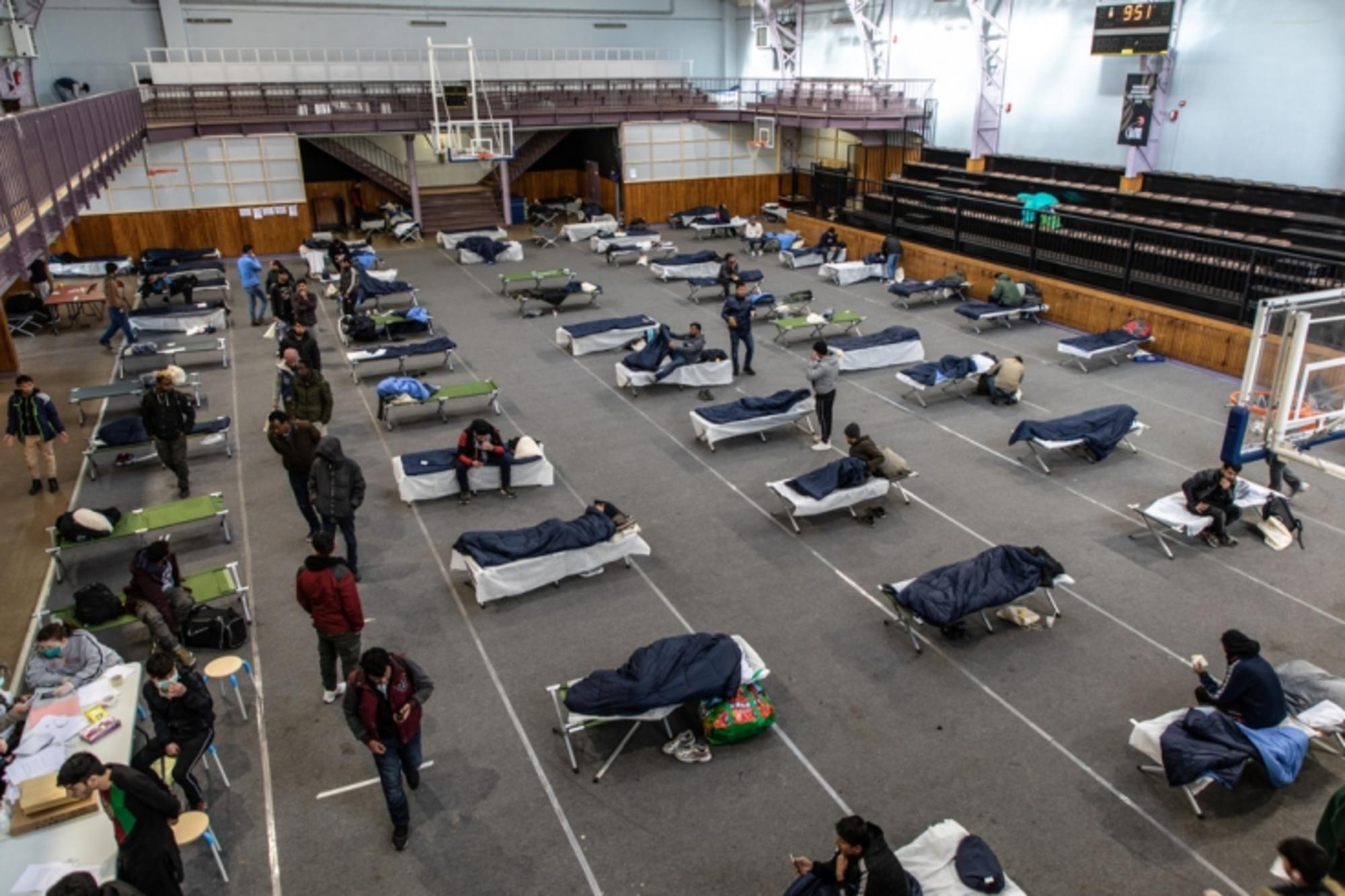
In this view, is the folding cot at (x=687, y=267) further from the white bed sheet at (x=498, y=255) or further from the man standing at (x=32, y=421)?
the man standing at (x=32, y=421)

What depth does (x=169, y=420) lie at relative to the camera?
1166 centimetres

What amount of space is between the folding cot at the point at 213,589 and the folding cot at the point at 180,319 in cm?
1140

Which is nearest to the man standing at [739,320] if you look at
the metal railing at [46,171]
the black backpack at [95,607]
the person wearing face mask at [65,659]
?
the metal railing at [46,171]

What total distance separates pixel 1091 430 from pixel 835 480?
4241mm

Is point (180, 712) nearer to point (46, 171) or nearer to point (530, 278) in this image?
point (46, 171)

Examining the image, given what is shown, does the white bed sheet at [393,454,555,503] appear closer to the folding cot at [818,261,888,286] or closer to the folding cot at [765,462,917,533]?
the folding cot at [765,462,917,533]

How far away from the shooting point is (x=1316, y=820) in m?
6.74

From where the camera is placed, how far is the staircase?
3105cm

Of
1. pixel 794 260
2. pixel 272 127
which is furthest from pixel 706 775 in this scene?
pixel 272 127

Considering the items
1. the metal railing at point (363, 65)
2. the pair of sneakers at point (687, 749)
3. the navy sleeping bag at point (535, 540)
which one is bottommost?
the pair of sneakers at point (687, 749)

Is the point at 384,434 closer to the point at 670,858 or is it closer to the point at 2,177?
the point at 2,177

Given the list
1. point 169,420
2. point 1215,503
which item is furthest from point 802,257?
point 169,420

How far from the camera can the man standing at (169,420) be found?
1155 cm

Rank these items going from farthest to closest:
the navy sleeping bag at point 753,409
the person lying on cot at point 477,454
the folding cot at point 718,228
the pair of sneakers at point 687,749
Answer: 1. the folding cot at point 718,228
2. the navy sleeping bag at point 753,409
3. the person lying on cot at point 477,454
4. the pair of sneakers at point 687,749
